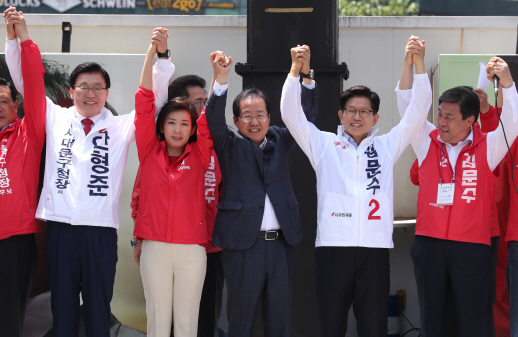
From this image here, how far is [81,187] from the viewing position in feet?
9.72

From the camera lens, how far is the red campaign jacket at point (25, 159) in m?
3.00

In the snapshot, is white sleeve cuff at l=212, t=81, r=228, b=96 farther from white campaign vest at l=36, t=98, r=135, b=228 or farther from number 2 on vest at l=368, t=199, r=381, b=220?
number 2 on vest at l=368, t=199, r=381, b=220

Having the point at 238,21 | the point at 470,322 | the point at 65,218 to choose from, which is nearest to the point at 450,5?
the point at 238,21

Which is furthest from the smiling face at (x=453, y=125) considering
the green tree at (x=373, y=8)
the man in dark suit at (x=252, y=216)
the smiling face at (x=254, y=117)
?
the green tree at (x=373, y=8)

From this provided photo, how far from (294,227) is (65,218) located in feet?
4.10

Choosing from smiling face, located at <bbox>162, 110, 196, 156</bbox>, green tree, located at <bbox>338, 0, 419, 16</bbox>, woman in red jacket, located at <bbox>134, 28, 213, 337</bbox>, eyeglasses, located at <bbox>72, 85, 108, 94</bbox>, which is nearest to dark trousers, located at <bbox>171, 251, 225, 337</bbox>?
woman in red jacket, located at <bbox>134, 28, 213, 337</bbox>

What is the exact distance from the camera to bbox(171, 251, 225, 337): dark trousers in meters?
3.41

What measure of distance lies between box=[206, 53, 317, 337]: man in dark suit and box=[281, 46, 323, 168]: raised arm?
0.33 ft

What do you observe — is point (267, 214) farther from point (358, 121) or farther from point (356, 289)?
point (358, 121)

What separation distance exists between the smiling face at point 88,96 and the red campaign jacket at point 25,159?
222mm

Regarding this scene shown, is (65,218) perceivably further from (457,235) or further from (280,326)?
(457,235)

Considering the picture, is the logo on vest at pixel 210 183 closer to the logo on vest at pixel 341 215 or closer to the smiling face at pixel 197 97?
the smiling face at pixel 197 97

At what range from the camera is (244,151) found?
2934mm

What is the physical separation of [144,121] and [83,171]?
1.44 ft
